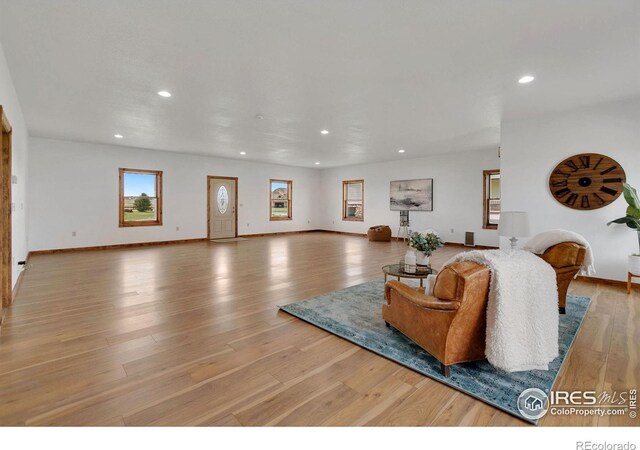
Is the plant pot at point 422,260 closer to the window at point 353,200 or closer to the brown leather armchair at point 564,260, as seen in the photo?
the brown leather armchair at point 564,260

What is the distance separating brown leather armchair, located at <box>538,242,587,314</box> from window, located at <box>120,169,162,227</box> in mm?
9085

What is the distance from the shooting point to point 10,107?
3.96 meters

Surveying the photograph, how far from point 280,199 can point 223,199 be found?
7.55 feet

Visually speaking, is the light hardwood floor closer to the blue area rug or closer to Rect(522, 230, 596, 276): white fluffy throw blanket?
the blue area rug

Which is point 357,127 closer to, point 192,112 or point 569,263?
point 192,112

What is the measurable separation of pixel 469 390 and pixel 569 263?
7.23ft

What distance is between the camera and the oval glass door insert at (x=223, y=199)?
10391mm

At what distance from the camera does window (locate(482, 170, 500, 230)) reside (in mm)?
8531

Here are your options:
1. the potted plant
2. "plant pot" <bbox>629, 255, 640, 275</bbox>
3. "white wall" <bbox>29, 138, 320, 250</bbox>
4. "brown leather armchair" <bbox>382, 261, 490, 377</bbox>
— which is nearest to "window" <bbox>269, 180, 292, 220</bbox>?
"white wall" <bbox>29, 138, 320, 250</bbox>

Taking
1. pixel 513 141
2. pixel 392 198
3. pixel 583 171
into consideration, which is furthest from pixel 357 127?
pixel 392 198

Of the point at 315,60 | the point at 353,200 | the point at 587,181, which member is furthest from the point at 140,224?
the point at 587,181

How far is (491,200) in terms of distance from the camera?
859 cm

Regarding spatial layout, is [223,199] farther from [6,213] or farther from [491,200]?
[491,200]

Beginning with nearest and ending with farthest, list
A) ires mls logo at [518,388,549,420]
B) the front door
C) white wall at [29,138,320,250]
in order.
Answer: ires mls logo at [518,388,549,420] → white wall at [29,138,320,250] → the front door
